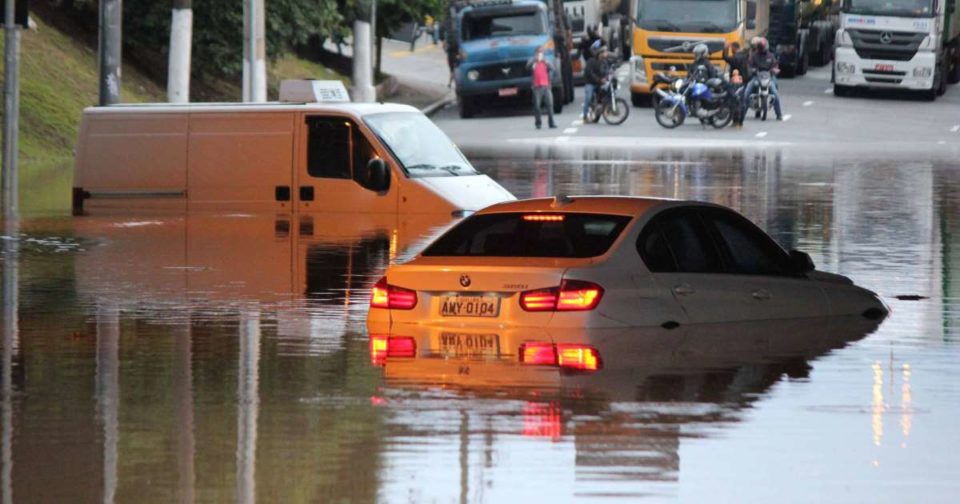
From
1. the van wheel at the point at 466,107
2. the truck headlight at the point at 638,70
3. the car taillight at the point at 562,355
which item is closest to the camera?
the car taillight at the point at 562,355

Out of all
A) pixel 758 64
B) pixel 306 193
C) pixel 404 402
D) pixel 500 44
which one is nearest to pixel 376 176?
pixel 306 193

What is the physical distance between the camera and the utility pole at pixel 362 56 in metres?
61.5

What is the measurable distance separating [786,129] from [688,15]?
226 inches

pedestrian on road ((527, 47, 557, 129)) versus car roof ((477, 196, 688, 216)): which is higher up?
pedestrian on road ((527, 47, 557, 129))

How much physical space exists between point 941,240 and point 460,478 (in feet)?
50.9

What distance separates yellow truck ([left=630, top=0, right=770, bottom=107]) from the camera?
55.2 metres

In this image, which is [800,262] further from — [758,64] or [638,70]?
[638,70]

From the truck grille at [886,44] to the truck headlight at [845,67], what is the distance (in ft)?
1.49

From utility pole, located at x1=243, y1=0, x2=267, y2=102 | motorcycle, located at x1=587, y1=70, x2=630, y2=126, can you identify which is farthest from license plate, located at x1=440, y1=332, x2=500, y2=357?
motorcycle, located at x1=587, y1=70, x2=630, y2=126

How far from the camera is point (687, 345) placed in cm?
1341

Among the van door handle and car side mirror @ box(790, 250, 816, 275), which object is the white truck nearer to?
the van door handle

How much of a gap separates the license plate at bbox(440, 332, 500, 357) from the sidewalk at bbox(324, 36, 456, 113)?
158 feet

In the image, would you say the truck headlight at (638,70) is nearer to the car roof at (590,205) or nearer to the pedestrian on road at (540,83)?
the pedestrian on road at (540,83)

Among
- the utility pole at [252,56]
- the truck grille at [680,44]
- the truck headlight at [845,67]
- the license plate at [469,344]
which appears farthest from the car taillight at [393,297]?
the truck headlight at [845,67]
